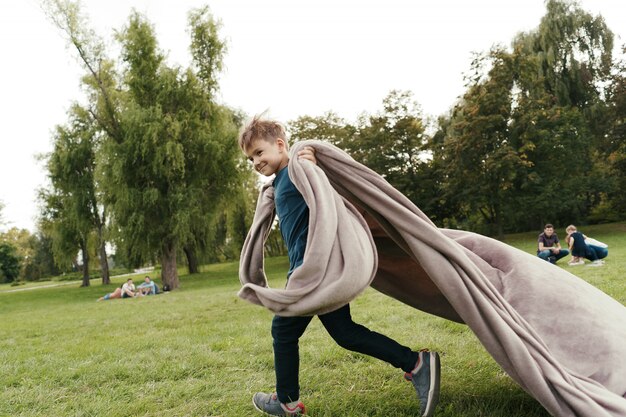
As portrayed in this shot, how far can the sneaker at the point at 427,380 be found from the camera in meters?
3.05

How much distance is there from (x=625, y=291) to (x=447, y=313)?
501 centimetres

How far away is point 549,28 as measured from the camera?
105ft

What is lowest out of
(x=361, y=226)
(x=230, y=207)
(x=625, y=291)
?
(x=625, y=291)

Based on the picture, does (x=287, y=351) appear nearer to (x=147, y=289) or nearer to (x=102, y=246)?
(x=147, y=289)

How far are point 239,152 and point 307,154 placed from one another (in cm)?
2111

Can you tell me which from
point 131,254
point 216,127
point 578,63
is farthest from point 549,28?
point 131,254

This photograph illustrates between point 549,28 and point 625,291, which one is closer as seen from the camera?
point 625,291

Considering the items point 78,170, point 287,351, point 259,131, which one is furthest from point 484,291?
point 78,170

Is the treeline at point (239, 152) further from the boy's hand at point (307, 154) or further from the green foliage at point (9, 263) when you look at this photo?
the green foliage at point (9, 263)

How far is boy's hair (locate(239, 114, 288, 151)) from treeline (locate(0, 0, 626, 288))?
1864 centimetres

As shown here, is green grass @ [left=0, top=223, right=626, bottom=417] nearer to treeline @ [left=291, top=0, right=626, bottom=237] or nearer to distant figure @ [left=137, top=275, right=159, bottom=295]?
distant figure @ [left=137, top=275, right=159, bottom=295]

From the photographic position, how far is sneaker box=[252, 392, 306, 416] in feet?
10.7

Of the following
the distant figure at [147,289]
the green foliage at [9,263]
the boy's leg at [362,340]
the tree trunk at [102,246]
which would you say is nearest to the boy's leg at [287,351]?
the boy's leg at [362,340]

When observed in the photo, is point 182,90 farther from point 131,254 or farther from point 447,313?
point 447,313
